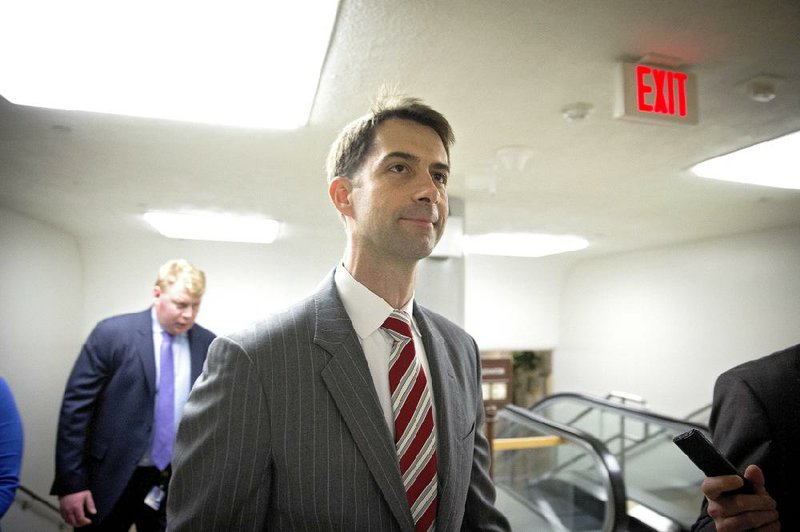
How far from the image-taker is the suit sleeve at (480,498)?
57.7 inches

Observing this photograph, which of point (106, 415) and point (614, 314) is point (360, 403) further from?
point (106, 415)

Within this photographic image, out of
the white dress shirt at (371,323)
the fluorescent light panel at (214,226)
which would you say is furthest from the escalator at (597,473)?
the fluorescent light panel at (214,226)


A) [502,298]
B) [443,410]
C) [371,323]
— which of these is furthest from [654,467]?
[502,298]

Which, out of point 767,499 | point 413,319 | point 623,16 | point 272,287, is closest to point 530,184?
point 623,16

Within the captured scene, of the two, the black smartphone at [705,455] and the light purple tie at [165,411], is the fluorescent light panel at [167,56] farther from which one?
the black smartphone at [705,455]

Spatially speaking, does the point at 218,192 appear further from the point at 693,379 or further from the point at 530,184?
the point at 693,379

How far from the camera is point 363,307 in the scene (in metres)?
1.38

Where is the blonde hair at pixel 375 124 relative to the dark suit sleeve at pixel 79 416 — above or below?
above

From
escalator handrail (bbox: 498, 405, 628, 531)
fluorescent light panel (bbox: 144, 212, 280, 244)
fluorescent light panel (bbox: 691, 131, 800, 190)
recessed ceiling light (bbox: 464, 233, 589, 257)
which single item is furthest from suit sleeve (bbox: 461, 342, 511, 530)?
fluorescent light panel (bbox: 144, 212, 280, 244)

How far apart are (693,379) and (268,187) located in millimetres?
3637

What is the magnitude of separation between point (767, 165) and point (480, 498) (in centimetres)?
201

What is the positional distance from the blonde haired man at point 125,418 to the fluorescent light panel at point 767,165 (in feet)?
9.90

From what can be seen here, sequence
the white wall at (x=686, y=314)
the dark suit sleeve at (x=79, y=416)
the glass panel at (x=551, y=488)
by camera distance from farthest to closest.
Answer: the glass panel at (x=551, y=488)
the dark suit sleeve at (x=79, y=416)
the white wall at (x=686, y=314)

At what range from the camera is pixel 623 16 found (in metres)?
1.73
